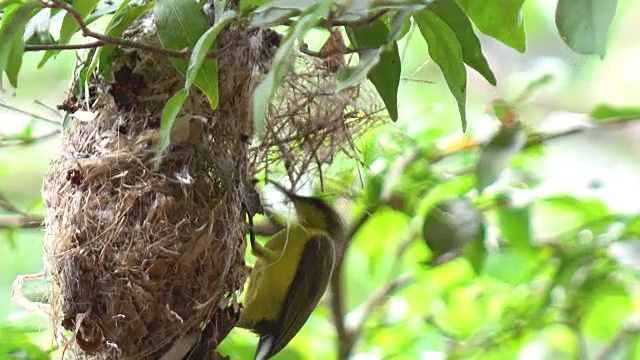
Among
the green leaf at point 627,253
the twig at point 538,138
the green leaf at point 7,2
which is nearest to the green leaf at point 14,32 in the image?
the green leaf at point 7,2

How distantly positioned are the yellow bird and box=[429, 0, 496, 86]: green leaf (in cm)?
47

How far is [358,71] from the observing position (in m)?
0.59

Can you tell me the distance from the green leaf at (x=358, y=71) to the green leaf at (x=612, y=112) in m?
0.78

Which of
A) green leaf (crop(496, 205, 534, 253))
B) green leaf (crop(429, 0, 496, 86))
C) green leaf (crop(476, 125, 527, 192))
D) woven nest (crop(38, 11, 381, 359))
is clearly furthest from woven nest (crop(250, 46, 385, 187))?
green leaf (crop(496, 205, 534, 253))

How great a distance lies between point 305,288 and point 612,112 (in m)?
0.61

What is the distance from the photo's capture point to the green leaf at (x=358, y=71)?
0.57m

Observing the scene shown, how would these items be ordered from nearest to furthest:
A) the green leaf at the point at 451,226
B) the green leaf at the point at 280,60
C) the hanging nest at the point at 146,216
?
the green leaf at the point at 280,60 → the hanging nest at the point at 146,216 → the green leaf at the point at 451,226

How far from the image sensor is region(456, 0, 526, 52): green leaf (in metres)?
0.60

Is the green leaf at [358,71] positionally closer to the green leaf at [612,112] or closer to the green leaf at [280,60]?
the green leaf at [280,60]

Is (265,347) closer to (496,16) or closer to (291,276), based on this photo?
(291,276)

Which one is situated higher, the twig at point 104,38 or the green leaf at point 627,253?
the twig at point 104,38

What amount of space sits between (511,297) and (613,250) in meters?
0.39

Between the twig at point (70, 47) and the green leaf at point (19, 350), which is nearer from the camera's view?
the twig at point (70, 47)

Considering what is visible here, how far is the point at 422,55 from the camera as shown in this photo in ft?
4.62
